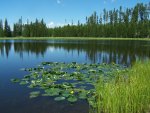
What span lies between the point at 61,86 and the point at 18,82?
312 centimetres

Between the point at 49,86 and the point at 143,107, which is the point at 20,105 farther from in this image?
the point at 143,107

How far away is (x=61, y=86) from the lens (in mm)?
11531

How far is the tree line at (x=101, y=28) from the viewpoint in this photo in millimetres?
93269

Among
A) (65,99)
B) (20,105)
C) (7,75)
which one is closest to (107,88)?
(65,99)

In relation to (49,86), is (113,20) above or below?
above

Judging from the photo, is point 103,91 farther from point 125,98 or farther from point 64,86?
point 64,86

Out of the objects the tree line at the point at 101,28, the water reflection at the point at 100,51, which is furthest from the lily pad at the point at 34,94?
the tree line at the point at 101,28

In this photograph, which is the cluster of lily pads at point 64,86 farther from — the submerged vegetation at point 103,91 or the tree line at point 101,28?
the tree line at point 101,28

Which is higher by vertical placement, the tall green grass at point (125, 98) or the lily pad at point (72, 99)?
the tall green grass at point (125, 98)

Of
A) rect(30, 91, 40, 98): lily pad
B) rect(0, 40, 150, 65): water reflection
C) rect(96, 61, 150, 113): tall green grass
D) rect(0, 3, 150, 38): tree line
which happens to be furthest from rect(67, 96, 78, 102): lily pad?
rect(0, 3, 150, 38): tree line

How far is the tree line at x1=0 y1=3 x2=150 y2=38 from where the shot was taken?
9327 cm

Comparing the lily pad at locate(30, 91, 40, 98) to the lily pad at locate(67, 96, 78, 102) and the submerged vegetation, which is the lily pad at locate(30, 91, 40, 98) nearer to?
the submerged vegetation

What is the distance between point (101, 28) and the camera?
101 meters

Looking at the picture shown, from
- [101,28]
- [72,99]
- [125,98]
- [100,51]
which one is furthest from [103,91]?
[101,28]
